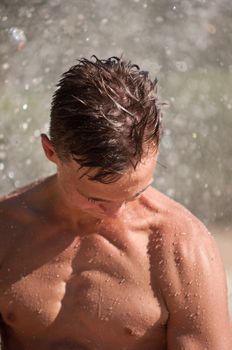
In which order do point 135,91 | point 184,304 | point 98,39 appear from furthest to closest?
point 98,39 < point 184,304 < point 135,91

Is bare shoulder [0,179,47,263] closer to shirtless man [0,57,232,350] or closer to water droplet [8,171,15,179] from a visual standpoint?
shirtless man [0,57,232,350]

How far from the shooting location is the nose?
1.85 meters

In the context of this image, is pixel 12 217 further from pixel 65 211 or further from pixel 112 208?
pixel 112 208

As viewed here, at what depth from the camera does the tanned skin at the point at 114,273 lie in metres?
2.01

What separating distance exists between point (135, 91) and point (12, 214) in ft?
1.64

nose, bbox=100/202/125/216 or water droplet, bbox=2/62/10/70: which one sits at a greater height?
nose, bbox=100/202/125/216

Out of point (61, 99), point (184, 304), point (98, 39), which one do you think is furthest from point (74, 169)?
point (98, 39)

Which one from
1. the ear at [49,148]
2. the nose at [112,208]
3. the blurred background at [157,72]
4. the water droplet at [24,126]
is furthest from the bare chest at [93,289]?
the water droplet at [24,126]

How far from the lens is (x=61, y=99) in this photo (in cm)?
173

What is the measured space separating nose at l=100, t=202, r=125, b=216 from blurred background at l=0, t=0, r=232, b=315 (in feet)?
6.00

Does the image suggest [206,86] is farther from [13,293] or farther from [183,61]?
[13,293]

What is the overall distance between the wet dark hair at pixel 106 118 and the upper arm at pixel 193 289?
1.12 feet

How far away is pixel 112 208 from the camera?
1865 millimetres

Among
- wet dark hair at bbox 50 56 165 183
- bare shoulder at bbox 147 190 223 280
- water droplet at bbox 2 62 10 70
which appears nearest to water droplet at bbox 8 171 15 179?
water droplet at bbox 2 62 10 70
